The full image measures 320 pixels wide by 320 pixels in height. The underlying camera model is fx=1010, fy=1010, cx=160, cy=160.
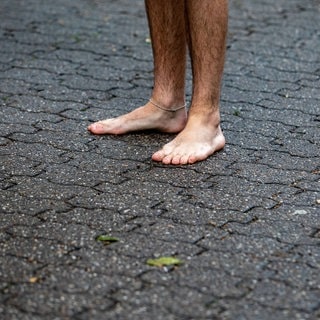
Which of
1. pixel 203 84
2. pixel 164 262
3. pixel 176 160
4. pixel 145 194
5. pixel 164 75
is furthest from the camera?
pixel 164 75

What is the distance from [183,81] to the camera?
4.63 m

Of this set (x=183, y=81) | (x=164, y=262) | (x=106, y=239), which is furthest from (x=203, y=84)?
(x=164, y=262)

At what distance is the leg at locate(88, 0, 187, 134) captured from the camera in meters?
4.51

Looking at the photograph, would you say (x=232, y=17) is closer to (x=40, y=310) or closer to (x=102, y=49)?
(x=102, y=49)

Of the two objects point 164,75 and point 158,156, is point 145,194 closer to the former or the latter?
point 158,156

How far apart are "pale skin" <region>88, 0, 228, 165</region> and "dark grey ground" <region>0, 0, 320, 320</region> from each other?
0.21 ft

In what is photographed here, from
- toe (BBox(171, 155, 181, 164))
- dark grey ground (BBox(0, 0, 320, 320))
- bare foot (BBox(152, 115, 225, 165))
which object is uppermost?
bare foot (BBox(152, 115, 225, 165))

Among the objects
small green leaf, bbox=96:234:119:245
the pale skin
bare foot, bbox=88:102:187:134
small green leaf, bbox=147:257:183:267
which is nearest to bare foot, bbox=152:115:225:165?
the pale skin

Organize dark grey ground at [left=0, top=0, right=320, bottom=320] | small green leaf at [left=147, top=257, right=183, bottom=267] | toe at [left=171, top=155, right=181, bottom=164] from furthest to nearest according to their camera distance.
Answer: toe at [left=171, top=155, right=181, bottom=164] < small green leaf at [left=147, top=257, right=183, bottom=267] < dark grey ground at [left=0, top=0, right=320, bottom=320]

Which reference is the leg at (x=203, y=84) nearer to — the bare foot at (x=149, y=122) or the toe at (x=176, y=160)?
the toe at (x=176, y=160)

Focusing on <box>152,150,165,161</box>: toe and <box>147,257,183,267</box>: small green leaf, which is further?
<box>152,150,165,161</box>: toe

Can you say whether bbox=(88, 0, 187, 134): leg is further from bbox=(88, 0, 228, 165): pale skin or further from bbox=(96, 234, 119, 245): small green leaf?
bbox=(96, 234, 119, 245): small green leaf

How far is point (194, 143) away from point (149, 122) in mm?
377

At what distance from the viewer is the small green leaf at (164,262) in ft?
10.8
